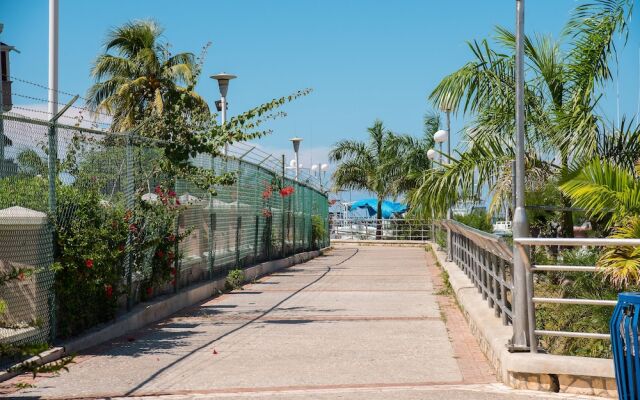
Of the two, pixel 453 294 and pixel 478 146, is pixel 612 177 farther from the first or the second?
pixel 453 294

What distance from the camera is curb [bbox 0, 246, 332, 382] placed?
29.1ft

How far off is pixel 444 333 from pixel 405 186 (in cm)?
3579

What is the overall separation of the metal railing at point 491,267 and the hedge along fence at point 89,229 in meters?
4.03

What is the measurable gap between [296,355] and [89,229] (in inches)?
102

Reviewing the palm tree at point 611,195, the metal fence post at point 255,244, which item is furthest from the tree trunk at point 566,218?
the metal fence post at point 255,244

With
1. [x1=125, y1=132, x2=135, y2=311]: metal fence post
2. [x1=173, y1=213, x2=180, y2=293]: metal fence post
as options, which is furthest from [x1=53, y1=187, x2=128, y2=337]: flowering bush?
[x1=173, y1=213, x2=180, y2=293]: metal fence post

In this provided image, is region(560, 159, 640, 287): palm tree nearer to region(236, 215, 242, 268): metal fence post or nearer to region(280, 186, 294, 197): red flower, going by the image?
region(236, 215, 242, 268): metal fence post

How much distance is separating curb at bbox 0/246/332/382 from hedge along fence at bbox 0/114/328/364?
15cm

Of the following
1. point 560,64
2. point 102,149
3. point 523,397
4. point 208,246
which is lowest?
point 523,397

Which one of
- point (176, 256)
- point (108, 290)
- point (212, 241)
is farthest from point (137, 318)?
point (212, 241)

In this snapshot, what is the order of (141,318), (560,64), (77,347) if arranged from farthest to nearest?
(560,64) < (141,318) < (77,347)

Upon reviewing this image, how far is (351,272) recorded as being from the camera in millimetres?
22219

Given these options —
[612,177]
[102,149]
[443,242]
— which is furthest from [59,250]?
[443,242]

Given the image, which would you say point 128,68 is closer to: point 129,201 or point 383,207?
point 383,207
